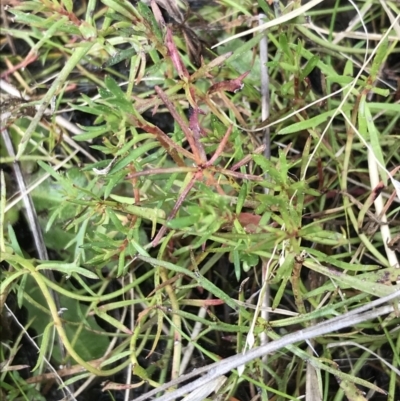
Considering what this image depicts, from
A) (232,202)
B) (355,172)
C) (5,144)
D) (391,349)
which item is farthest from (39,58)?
(391,349)

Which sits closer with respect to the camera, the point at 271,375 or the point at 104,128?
the point at 104,128

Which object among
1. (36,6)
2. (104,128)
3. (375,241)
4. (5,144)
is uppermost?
(36,6)

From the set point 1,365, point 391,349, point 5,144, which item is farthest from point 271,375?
point 5,144

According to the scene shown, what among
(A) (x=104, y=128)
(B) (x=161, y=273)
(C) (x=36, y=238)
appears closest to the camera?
(A) (x=104, y=128)

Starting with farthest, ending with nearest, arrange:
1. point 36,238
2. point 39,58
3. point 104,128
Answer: point 39,58
point 36,238
point 104,128

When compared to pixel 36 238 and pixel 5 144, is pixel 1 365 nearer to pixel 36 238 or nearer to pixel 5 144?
pixel 36 238

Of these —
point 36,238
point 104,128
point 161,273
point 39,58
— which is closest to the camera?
point 104,128

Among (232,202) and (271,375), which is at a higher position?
(232,202)

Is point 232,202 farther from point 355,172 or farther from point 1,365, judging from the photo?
point 1,365

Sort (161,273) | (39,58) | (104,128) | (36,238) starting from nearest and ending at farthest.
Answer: (104,128), (161,273), (36,238), (39,58)
